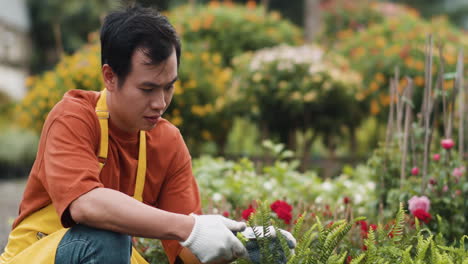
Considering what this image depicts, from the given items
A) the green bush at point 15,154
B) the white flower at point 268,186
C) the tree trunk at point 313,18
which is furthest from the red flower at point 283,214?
the tree trunk at point 313,18

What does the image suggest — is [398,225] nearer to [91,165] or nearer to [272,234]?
[272,234]

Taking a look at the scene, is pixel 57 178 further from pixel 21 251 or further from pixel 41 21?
pixel 41 21

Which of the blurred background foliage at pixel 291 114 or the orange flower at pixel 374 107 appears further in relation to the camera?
the orange flower at pixel 374 107

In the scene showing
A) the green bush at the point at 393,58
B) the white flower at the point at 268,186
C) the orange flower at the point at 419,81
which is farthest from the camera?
the green bush at the point at 393,58

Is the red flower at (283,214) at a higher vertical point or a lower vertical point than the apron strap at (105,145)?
lower

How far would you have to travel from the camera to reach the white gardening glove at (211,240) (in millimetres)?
1750

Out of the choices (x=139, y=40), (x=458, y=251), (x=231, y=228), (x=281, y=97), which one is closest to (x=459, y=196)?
(x=458, y=251)

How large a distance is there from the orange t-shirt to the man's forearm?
35 mm

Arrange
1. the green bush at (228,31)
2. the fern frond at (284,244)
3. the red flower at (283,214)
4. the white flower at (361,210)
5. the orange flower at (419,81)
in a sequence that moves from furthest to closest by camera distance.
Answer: the green bush at (228,31), the orange flower at (419,81), the white flower at (361,210), the red flower at (283,214), the fern frond at (284,244)

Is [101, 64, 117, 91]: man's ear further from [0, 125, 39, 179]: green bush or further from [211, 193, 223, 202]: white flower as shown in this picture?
[0, 125, 39, 179]: green bush

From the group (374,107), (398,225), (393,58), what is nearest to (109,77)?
(398,225)

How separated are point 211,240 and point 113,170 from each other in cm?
50

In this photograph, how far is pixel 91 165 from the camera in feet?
5.90

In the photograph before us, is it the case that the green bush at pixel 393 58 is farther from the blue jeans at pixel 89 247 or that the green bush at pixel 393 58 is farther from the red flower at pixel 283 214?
the blue jeans at pixel 89 247
